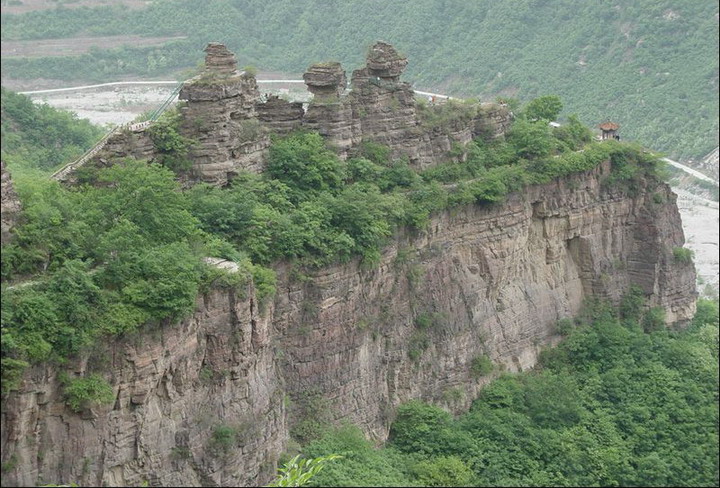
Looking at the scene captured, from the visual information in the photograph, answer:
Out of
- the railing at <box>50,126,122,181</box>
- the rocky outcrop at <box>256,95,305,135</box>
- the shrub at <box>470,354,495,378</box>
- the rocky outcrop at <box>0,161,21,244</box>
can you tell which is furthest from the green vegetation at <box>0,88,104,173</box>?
the rocky outcrop at <box>0,161,21,244</box>

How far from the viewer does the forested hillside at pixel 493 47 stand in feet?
242

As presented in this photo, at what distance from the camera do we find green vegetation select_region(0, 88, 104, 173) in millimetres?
50438

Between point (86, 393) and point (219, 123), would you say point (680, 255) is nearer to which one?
point (219, 123)

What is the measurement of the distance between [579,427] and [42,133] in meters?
26.0

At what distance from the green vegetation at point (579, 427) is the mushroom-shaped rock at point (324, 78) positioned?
1050 centimetres

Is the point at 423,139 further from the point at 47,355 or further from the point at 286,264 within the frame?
the point at 47,355

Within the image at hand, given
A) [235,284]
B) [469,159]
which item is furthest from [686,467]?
[235,284]

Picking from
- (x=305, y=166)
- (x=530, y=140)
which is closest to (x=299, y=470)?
(x=305, y=166)

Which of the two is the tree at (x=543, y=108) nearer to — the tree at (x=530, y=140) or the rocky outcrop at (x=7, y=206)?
the tree at (x=530, y=140)

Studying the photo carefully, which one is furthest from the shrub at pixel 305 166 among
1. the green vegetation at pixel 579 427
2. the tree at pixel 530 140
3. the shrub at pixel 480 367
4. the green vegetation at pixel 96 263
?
the tree at pixel 530 140

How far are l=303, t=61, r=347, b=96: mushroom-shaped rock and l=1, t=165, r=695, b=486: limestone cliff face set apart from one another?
18.1 ft

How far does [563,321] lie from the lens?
47.6m

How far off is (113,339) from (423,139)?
18257 mm

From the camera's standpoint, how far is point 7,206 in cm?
2964
